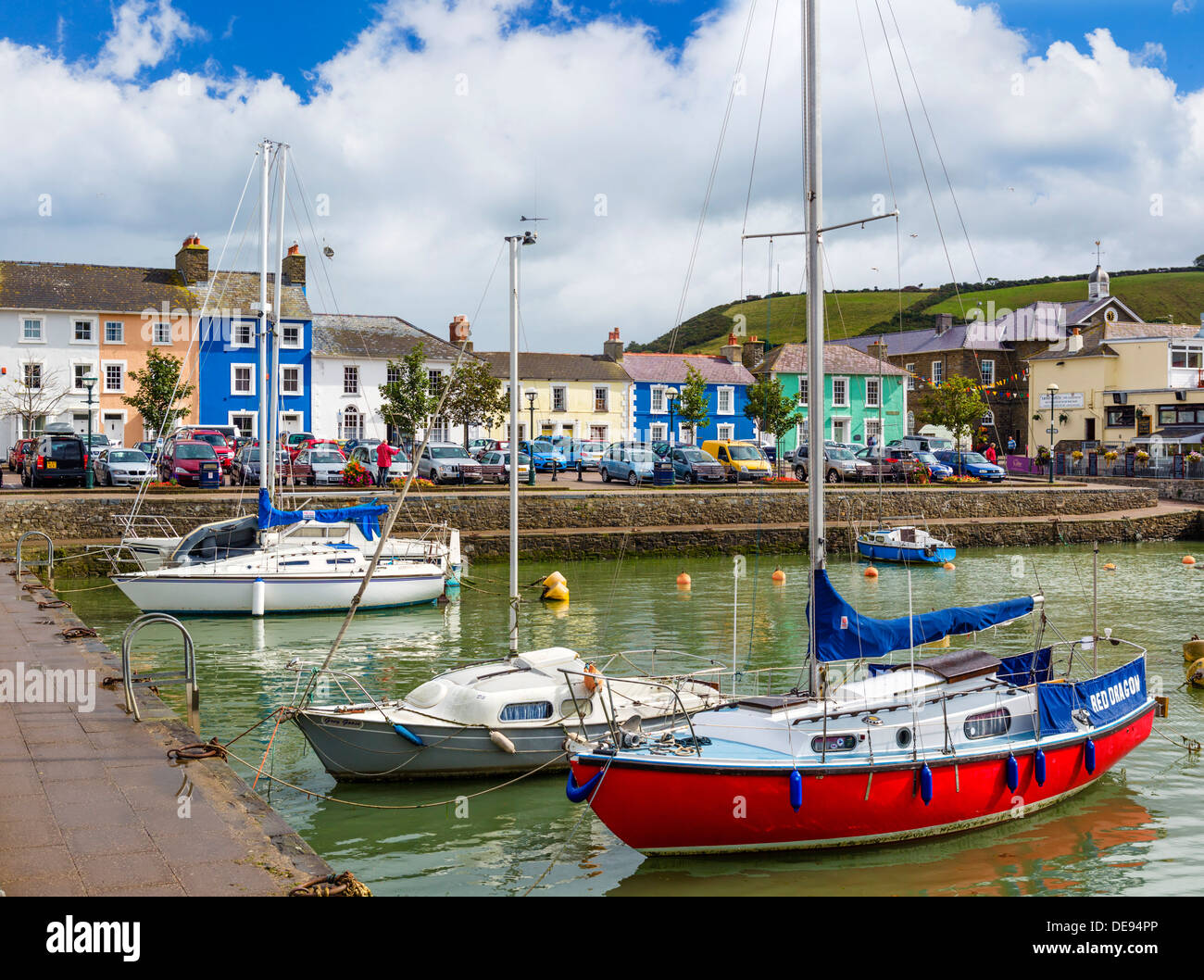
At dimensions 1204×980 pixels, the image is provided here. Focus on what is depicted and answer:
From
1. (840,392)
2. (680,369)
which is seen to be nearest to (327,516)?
(680,369)

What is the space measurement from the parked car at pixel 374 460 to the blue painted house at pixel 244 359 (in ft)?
39.6

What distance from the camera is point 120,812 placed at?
9.33 m

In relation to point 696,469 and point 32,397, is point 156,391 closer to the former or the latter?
point 32,397

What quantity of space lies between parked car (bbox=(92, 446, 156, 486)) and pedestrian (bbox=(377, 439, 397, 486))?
7808 mm

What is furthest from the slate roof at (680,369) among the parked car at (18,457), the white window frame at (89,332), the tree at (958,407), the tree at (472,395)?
the parked car at (18,457)

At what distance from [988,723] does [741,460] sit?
119 ft

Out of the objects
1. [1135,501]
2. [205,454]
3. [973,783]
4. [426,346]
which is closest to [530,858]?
[973,783]

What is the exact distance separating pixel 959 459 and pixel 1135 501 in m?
7.90

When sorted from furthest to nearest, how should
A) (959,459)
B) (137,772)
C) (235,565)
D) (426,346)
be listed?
1. (426,346)
2. (959,459)
3. (235,565)
4. (137,772)

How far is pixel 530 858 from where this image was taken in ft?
36.7

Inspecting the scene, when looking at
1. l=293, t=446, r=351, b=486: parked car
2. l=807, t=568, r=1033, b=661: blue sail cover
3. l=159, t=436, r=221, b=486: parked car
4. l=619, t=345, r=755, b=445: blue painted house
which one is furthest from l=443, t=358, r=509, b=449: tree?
l=807, t=568, r=1033, b=661: blue sail cover

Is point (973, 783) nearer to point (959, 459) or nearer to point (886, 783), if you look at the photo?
point (886, 783)

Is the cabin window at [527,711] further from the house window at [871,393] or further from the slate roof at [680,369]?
the house window at [871,393]

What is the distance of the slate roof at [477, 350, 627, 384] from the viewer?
207 feet
